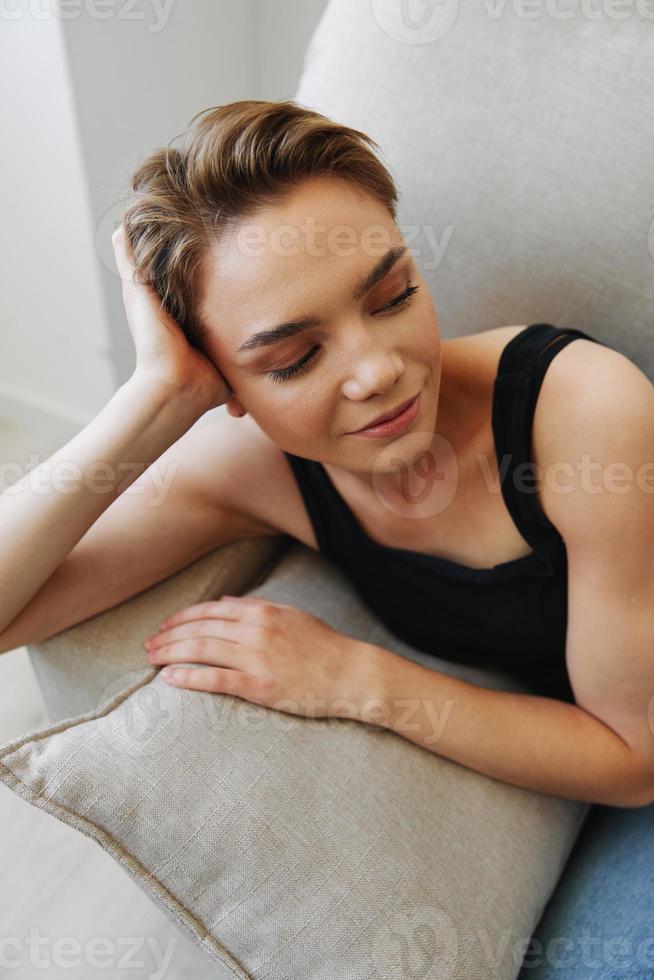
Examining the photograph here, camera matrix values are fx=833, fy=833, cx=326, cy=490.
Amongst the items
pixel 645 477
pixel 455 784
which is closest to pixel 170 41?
pixel 645 477

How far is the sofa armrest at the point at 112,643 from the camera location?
981mm

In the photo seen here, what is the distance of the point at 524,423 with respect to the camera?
0.87 m

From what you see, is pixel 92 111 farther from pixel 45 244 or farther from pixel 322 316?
pixel 322 316

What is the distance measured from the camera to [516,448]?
88cm

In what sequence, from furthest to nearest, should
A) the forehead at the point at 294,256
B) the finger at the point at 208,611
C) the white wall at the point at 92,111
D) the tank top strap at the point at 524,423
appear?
the white wall at the point at 92,111, the finger at the point at 208,611, the tank top strap at the point at 524,423, the forehead at the point at 294,256

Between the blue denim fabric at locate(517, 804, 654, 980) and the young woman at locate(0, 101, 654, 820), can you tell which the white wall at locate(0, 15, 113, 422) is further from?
the blue denim fabric at locate(517, 804, 654, 980)

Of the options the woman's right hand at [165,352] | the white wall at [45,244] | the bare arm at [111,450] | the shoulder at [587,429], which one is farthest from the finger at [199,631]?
the white wall at [45,244]

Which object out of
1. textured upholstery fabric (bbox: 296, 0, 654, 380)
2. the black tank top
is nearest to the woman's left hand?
the black tank top

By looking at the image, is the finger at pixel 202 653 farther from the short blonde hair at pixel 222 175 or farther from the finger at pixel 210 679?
the short blonde hair at pixel 222 175

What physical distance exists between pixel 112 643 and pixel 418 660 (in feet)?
1.28

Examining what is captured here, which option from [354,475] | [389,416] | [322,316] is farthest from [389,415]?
[354,475]

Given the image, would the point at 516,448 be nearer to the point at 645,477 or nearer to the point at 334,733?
the point at 645,477

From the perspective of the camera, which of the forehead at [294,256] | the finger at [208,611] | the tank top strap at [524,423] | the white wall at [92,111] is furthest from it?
the white wall at [92,111]

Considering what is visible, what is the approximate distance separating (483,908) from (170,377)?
626 mm
